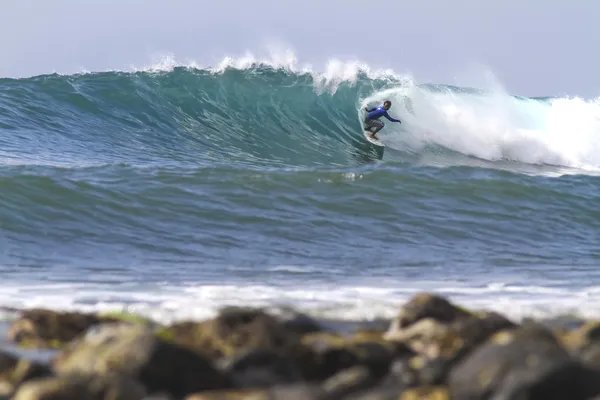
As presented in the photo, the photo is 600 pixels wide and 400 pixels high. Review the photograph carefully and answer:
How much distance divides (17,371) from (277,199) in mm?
8751

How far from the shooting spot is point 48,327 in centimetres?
591

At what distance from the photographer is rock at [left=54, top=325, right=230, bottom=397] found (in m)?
4.37

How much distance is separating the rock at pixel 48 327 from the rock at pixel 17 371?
2.87 ft

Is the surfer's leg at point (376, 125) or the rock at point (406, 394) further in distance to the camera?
the surfer's leg at point (376, 125)

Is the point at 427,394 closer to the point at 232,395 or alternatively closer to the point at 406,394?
the point at 406,394

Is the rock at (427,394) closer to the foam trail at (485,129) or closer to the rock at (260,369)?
the rock at (260,369)

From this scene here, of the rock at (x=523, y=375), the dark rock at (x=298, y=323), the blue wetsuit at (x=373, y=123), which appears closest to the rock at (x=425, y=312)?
the dark rock at (x=298, y=323)

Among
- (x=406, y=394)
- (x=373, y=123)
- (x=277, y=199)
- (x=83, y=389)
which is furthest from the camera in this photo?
(x=373, y=123)

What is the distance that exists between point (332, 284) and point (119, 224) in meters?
3.89

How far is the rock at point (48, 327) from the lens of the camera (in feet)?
19.0

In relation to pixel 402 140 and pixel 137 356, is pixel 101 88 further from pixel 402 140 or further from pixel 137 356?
pixel 137 356

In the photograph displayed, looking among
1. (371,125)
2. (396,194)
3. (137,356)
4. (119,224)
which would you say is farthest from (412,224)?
(371,125)

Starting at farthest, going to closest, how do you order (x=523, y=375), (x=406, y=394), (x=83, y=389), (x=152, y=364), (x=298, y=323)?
(x=298, y=323) → (x=152, y=364) → (x=406, y=394) → (x=83, y=389) → (x=523, y=375)

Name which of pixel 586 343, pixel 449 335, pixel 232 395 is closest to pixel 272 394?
pixel 232 395
